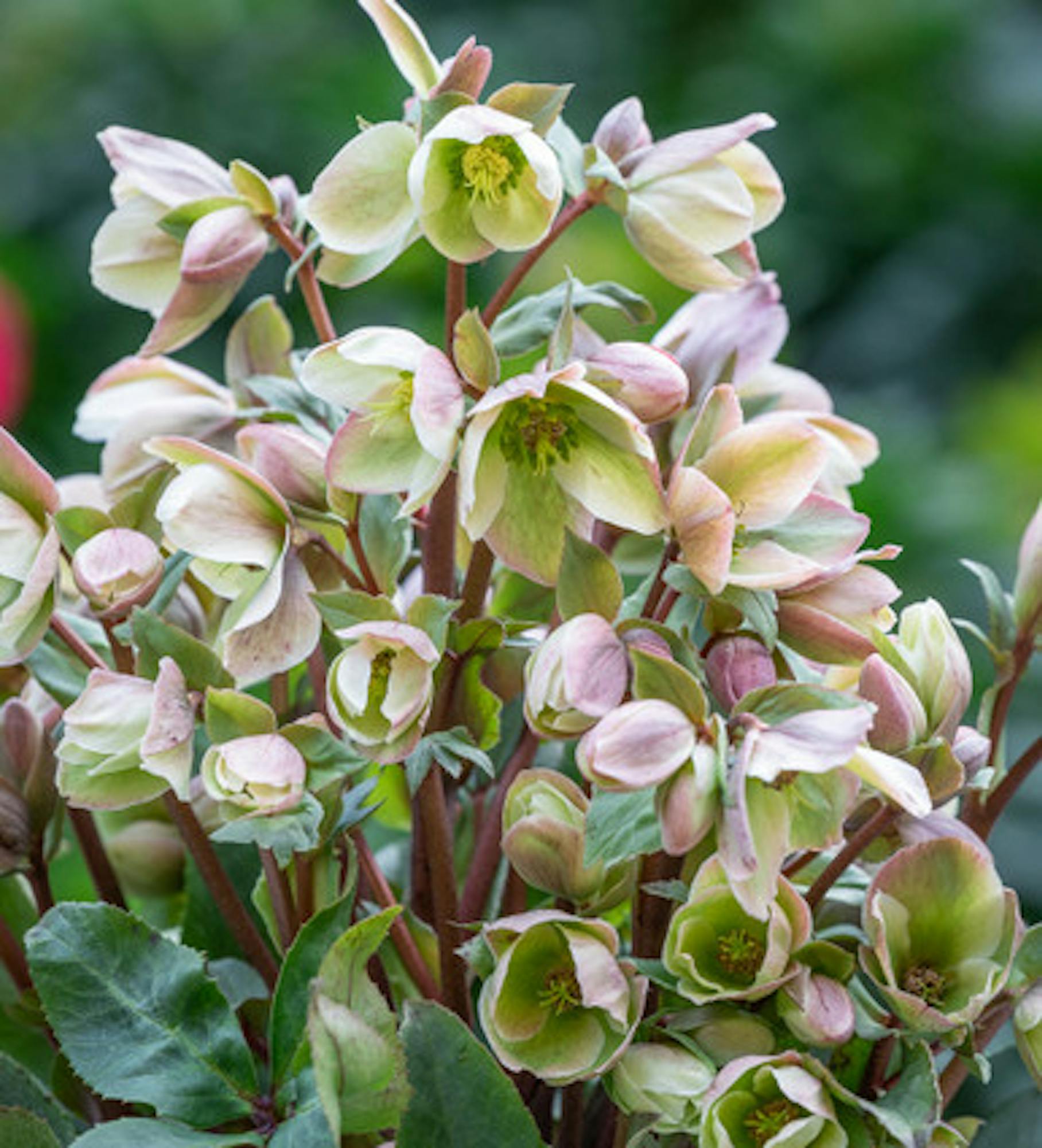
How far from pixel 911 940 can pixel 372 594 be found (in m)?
0.13

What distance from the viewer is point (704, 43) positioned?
2102mm

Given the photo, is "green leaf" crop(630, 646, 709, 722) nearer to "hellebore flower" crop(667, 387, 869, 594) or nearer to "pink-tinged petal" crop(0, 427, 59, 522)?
"hellebore flower" crop(667, 387, 869, 594)

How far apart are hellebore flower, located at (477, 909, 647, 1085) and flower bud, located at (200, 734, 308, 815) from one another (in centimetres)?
5

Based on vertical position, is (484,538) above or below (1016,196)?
above

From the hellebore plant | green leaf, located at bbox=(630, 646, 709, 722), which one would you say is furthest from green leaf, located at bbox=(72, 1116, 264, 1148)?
green leaf, located at bbox=(630, 646, 709, 722)

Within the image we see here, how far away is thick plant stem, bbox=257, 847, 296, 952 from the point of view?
39 cm

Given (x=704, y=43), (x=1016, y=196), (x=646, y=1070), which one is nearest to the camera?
(x=646, y=1070)

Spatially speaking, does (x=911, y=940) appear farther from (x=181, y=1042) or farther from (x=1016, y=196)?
(x=1016, y=196)

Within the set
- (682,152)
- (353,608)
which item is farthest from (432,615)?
(682,152)

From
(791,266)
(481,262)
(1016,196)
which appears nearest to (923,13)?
(1016,196)

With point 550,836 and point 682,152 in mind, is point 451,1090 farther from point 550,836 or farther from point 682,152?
point 682,152

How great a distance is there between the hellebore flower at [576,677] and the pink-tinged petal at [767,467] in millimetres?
38

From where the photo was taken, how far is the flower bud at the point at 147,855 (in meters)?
0.48

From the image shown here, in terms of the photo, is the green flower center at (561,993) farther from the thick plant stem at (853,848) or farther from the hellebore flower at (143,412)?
the hellebore flower at (143,412)
